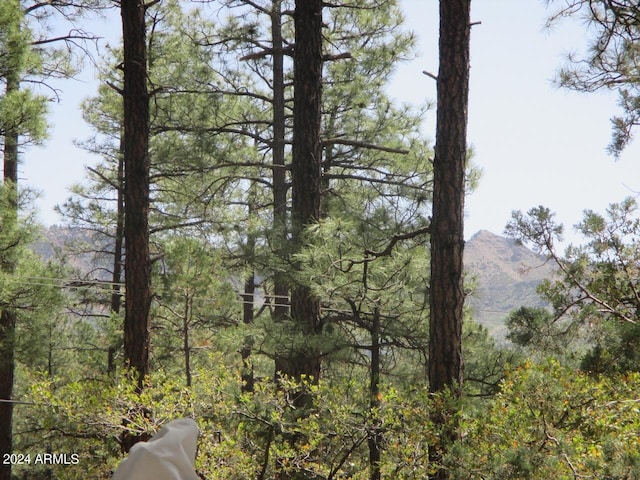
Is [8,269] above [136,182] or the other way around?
the other way around

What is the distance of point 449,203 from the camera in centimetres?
430

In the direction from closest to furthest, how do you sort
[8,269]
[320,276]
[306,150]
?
[320,276] < [306,150] < [8,269]

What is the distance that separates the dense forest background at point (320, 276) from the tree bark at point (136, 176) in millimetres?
16

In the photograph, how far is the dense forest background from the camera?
12.0 ft

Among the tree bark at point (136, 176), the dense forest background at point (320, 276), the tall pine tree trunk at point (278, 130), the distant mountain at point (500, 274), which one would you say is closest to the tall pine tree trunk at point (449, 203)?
the dense forest background at point (320, 276)

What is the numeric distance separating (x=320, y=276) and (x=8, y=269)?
4.05m

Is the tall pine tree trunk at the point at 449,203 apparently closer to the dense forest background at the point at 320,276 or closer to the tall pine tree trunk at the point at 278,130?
the dense forest background at the point at 320,276

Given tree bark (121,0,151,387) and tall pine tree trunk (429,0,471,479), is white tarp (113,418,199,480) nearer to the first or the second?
tall pine tree trunk (429,0,471,479)

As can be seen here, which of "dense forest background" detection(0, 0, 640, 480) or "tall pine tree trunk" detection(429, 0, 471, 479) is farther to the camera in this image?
"tall pine tree trunk" detection(429, 0, 471, 479)

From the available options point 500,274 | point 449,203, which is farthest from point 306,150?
point 500,274

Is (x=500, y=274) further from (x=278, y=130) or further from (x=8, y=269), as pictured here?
(x=8, y=269)

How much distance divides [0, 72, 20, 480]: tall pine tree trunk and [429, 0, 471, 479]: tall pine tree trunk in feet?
14.7

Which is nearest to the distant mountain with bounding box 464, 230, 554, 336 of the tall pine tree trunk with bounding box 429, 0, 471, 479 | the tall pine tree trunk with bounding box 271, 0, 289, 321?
the tall pine tree trunk with bounding box 271, 0, 289, 321

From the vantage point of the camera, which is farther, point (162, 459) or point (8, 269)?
point (8, 269)
